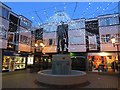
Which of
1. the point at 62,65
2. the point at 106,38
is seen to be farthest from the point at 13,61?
the point at 106,38

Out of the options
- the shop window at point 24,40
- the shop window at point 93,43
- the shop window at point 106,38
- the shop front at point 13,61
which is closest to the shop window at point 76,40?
the shop window at point 93,43

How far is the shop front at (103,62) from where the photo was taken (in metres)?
18.4

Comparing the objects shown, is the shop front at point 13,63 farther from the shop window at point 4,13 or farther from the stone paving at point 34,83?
the stone paving at point 34,83

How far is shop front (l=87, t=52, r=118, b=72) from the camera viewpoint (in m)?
18.4

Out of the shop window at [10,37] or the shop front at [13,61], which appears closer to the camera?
the shop front at [13,61]

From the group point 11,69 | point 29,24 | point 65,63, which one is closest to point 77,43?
point 29,24

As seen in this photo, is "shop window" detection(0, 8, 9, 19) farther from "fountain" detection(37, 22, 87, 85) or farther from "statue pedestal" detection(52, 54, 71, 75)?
"statue pedestal" detection(52, 54, 71, 75)

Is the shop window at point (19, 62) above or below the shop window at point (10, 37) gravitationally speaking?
below

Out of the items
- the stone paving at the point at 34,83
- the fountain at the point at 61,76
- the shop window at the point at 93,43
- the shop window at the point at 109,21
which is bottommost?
the stone paving at the point at 34,83

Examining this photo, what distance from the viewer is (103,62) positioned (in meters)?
19.4

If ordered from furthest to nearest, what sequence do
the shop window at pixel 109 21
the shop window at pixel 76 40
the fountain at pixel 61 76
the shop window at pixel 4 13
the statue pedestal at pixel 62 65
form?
1. the shop window at pixel 76 40
2. the shop window at pixel 109 21
3. the shop window at pixel 4 13
4. the statue pedestal at pixel 62 65
5. the fountain at pixel 61 76

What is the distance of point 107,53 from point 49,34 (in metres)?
9.10

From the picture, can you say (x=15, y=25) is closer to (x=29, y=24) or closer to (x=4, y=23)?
(x=4, y=23)

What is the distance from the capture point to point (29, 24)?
2242cm
